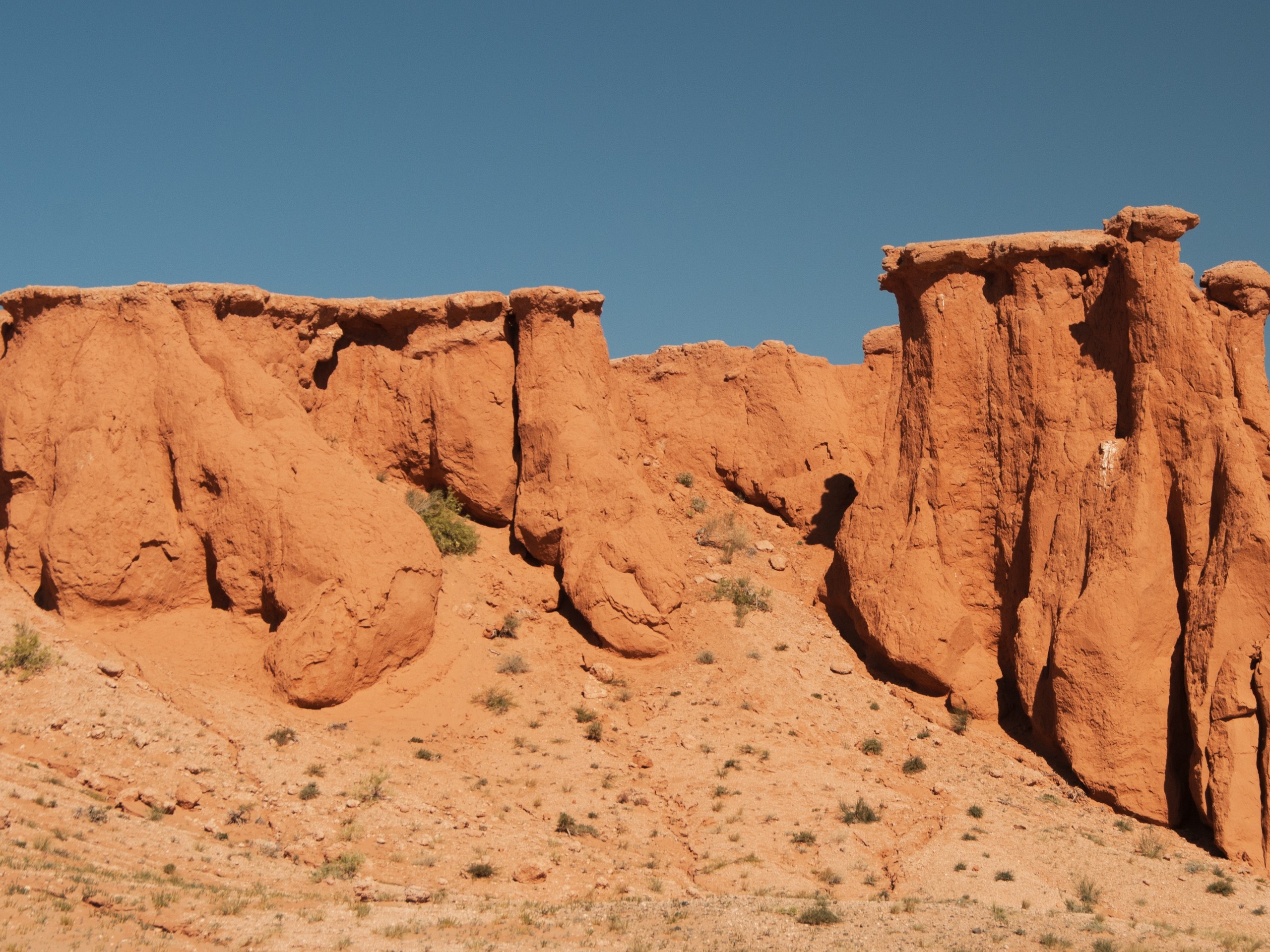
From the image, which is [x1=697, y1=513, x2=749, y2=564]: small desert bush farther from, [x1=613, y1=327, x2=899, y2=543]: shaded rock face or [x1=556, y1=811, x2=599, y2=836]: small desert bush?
[x1=556, y1=811, x2=599, y2=836]: small desert bush

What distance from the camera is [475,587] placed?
2006 centimetres

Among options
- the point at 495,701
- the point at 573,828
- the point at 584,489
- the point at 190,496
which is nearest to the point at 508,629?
the point at 495,701

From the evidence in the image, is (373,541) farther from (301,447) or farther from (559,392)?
(559,392)

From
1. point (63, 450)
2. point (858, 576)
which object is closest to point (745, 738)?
point (858, 576)

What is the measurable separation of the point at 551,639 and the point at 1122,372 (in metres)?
9.32

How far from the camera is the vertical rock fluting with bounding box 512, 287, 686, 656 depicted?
19.0 metres

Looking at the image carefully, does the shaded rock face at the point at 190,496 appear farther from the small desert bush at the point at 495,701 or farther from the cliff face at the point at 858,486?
the small desert bush at the point at 495,701

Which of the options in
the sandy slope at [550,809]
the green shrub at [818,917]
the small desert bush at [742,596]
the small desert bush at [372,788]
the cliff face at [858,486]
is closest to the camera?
the sandy slope at [550,809]

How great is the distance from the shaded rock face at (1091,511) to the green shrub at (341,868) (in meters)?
8.71

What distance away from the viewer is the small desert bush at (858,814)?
49.9 ft

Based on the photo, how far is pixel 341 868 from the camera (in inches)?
512

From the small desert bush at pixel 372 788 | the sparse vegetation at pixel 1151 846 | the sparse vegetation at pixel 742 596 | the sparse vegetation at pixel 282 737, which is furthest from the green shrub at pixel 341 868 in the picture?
the sparse vegetation at pixel 1151 846

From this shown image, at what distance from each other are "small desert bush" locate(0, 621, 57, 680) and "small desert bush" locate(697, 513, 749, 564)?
10.7 m

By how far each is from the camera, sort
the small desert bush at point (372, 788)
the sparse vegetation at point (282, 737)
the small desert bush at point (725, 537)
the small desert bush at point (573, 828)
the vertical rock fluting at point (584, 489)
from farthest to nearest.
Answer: the small desert bush at point (725, 537) < the vertical rock fluting at point (584, 489) < the sparse vegetation at point (282, 737) < the small desert bush at point (573, 828) < the small desert bush at point (372, 788)
